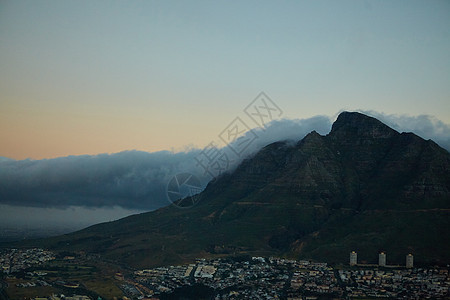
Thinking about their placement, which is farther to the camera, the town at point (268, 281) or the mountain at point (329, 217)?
the mountain at point (329, 217)

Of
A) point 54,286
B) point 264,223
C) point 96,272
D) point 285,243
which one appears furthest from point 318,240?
point 54,286

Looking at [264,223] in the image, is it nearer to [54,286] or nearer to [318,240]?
[318,240]

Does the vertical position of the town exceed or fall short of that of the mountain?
it falls short

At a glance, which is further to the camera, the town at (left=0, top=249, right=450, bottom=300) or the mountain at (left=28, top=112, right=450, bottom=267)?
the mountain at (left=28, top=112, right=450, bottom=267)

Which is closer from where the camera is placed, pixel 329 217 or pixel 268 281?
pixel 268 281

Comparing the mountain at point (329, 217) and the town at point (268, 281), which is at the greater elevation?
A: the mountain at point (329, 217)
